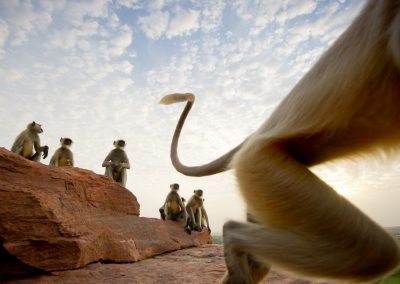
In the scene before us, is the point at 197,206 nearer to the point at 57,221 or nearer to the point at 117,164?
the point at 117,164

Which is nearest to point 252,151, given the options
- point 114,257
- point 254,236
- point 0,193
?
point 254,236

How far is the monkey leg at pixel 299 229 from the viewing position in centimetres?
125

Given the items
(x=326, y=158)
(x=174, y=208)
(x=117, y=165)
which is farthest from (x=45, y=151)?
(x=326, y=158)

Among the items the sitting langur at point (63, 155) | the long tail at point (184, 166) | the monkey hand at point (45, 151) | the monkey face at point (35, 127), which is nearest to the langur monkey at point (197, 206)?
the sitting langur at point (63, 155)

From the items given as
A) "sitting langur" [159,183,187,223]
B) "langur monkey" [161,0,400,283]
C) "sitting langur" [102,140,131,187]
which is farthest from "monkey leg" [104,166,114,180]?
"langur monkey" [161,0,400,283]

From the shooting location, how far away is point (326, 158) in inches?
60.6

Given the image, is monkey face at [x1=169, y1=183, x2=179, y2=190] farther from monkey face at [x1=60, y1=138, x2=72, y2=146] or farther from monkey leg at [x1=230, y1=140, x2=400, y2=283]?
monkey leg at [x1=230, y1=140, x2=400, y2=283]

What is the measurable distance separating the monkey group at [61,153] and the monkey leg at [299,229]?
8.39m

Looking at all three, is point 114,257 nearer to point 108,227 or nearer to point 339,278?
point 108,227

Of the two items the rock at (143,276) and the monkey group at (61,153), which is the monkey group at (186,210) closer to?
the monkey group at (61,153)

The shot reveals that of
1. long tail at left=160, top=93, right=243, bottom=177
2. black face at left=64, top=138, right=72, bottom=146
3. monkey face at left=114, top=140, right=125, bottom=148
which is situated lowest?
long tail at left=160, top=93, right=243, bottom=177

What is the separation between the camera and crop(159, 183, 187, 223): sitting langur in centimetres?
1218

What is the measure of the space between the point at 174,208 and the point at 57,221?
8.72m

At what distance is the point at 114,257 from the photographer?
4.74 metres
